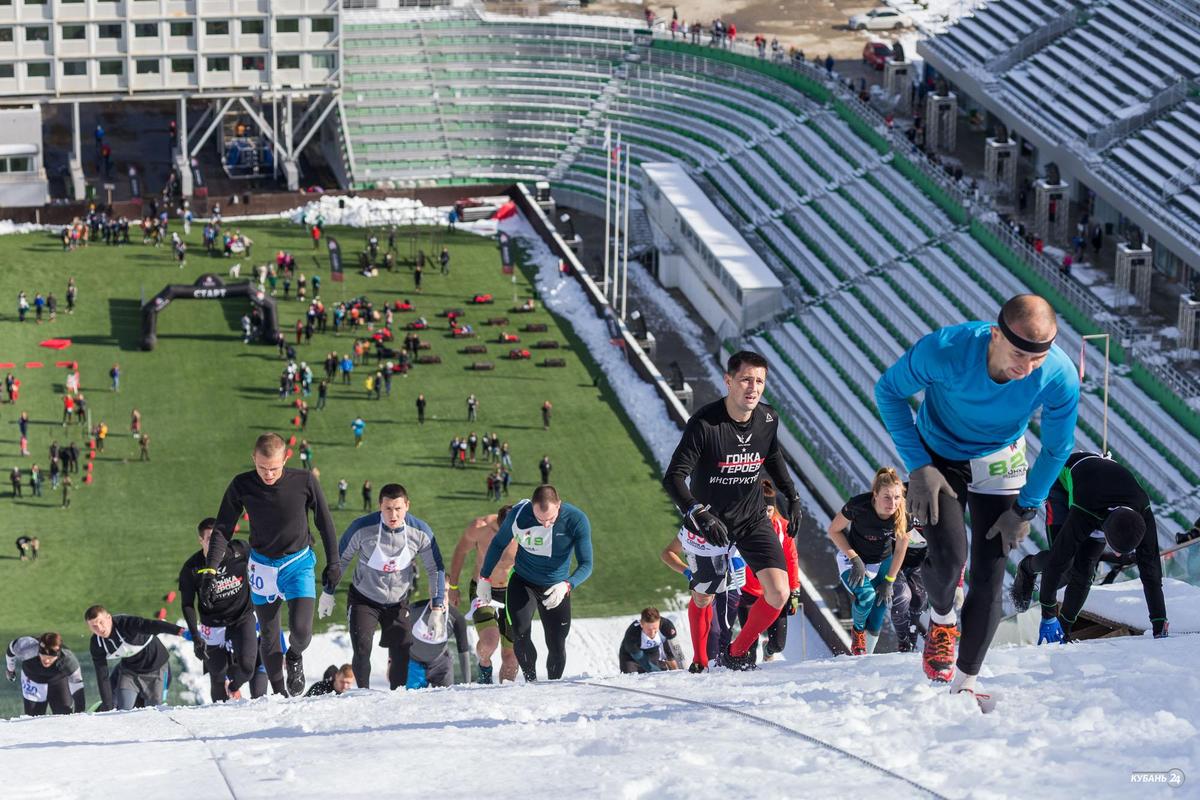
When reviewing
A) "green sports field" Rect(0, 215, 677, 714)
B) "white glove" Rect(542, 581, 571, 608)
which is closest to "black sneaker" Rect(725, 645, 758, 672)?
"white glove" Rect(542, 581, 571, 608)

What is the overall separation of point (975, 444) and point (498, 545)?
7764 millimetres

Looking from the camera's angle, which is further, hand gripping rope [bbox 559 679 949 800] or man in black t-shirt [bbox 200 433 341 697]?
man in black t-shirt [bbox 200 433 341 697]

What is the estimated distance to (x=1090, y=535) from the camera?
25.8 meters

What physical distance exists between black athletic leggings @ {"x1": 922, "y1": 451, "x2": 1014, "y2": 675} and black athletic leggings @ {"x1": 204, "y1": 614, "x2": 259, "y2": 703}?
9627 mm

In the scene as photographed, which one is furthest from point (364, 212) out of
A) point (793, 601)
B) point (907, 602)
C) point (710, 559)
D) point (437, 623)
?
point (710, 559)

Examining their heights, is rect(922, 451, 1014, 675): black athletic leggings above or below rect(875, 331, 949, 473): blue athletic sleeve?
below

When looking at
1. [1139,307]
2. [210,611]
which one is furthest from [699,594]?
[1139,307]

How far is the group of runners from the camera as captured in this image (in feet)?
67.3

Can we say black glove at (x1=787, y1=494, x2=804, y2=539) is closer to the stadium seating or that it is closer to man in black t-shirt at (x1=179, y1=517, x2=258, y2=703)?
man in black t-shirt at (x1=179, y1=517, x2=258, y2=703)

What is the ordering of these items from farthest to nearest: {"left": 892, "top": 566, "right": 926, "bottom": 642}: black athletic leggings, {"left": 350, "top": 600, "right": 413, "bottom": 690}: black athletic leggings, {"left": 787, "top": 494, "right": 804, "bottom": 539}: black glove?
1. {"left": 892, "top": 566, "right": 926, "bottom": 642}: black athletic leggings
2. {"left": 350, "top": 600, "right": 413, "bottom": 690}: black athletic leggings
3. {"left": 787, "top": 494, "right": 804, "bottom": 539}: black glove

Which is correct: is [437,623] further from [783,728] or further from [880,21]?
[880,21]

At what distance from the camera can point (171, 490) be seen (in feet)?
204

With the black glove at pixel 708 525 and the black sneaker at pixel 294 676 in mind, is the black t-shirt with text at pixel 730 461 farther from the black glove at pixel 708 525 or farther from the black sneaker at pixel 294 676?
the black sneaker at pixel 294 676

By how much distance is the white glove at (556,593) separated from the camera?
86.7ft
